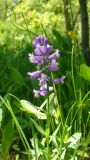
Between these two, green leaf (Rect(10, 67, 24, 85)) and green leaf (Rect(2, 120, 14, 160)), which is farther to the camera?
green leaf (Rect(10, 67, 24, 85))

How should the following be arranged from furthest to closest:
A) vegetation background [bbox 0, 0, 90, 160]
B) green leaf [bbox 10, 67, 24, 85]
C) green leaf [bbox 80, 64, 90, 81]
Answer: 1. green leaf [bbox 10, 67, 24, 85]
2. green leaf [bbox 80, 64, 90, 81]
3. vegetation background [bbox 0, 0, 90, 160]

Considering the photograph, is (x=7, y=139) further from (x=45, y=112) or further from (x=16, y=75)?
(x=16, y=75)

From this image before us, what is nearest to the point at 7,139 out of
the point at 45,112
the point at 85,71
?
the point at 45,112

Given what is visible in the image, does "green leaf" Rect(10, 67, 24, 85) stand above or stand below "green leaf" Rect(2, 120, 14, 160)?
above

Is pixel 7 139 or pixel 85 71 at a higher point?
pixel 85 71

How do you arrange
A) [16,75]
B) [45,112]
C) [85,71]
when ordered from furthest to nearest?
[16,75]
[85,71]
[45,112]

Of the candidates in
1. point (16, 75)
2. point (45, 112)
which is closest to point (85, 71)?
point (45, 112)

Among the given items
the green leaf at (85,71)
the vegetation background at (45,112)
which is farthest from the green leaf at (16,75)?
the green leaf at (85,71)

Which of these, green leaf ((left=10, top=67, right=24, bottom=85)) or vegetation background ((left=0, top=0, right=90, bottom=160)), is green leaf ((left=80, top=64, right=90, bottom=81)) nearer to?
vegetation background ((left=0, top=0, right=90, bottom=160))

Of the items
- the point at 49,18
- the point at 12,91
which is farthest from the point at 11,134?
the point at 49,18

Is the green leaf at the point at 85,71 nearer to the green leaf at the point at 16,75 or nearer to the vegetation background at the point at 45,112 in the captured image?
the vegetation background at the point at 45,112

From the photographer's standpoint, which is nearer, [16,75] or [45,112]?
[45,112]

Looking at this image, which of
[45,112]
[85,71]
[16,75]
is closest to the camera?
[45,112]

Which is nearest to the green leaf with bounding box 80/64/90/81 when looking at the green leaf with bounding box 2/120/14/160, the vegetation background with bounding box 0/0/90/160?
the vegetation background with bounding box 0/0/90/160
